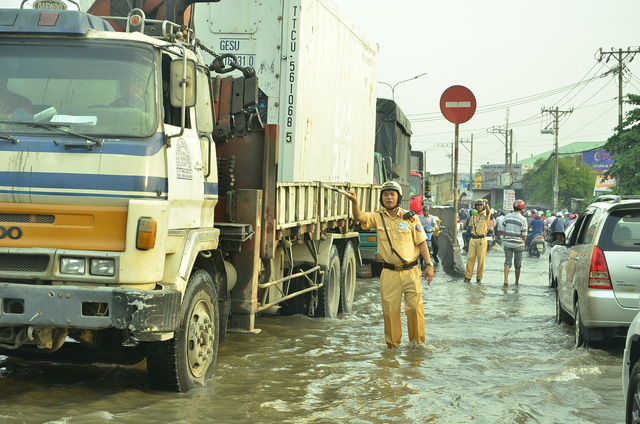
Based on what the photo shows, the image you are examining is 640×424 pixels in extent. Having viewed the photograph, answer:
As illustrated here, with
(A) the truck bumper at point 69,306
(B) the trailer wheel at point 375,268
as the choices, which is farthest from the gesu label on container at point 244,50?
(B) the trailer wheel at point 375,268

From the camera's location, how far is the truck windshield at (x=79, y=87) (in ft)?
19.2

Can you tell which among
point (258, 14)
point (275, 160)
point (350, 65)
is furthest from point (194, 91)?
point (350, 65)

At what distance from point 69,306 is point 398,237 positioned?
13.8 feet

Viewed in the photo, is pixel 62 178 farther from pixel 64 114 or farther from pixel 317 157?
pixel 317 157

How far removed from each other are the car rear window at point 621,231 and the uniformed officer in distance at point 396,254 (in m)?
1.84

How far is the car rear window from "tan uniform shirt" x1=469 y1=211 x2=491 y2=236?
8.84m

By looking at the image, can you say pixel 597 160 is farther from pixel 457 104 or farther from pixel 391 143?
pixel 457 104

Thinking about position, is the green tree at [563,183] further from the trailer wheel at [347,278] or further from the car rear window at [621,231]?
the car rear window at [621,231]

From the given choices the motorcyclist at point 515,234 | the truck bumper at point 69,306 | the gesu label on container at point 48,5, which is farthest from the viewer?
the motorcyclist at point 515,234

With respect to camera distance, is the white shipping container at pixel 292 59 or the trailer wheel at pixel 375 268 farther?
the trailer wheel at pixel 375 268

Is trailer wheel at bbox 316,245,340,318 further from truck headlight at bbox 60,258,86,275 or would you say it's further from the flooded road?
truck headlight at bbox 60,258,86,275

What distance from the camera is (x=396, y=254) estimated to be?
8.95 metres

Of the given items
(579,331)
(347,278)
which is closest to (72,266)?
(579,331)

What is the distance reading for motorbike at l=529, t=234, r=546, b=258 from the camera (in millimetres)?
29219
